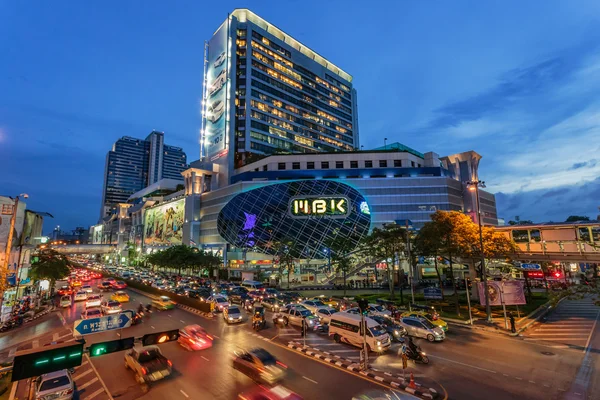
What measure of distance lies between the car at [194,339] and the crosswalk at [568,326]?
25.2m

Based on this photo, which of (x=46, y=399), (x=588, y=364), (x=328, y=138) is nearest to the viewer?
(x=46, y=399)

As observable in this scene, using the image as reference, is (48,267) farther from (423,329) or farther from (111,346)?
(423,329)

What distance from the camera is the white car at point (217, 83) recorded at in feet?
379

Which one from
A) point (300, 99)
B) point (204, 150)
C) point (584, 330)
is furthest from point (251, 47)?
point (584, 330)

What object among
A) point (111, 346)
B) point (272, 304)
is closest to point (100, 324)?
point (111, 346)

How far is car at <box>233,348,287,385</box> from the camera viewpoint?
51.6 feet

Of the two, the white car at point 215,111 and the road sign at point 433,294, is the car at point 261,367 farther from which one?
the white car at point 215,111

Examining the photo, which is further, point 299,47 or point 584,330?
point 299,47

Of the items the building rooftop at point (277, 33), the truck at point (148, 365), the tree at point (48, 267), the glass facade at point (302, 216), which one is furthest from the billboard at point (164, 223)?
the truck at point (148, 365)

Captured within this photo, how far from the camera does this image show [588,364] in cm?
1873

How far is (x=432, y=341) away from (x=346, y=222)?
188 ft

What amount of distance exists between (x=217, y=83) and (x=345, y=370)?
120m

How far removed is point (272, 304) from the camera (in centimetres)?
3728

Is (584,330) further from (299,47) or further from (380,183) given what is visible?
(299,47)
